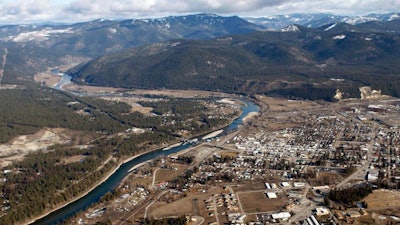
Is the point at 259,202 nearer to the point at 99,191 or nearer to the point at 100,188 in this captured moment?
the point at 99,191

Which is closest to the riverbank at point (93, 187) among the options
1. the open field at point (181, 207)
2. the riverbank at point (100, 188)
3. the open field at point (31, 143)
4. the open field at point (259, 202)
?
the riverbank at point (100, 188)

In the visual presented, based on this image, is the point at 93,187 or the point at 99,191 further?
the point at 93,187

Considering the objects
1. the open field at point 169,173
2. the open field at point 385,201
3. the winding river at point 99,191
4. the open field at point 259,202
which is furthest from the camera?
the open field at point 169,173

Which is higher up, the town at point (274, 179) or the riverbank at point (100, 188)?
the town at point (274, 179)

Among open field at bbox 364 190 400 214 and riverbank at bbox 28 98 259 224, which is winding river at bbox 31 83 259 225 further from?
open field at bbox 364 190 400 214

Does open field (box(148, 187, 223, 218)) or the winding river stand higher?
A: open field (box(148, 187, 223, 218))

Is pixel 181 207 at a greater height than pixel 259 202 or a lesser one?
lesser

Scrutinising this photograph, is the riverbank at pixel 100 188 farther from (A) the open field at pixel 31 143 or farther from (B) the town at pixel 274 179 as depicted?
(A) the open field at pixel 31 143

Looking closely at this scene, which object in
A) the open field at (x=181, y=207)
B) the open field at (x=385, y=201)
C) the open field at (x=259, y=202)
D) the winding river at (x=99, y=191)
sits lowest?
the winding river at (x=99, y=191)

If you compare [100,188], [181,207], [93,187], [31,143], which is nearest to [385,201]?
[181,207]

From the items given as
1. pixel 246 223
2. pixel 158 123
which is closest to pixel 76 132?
pixel 158 123

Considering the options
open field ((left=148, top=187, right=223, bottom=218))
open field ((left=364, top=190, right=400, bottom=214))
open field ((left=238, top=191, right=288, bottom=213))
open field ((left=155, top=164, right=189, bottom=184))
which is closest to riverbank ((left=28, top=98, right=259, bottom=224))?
open field ((left=155, top=164, right=189, bottom=184))

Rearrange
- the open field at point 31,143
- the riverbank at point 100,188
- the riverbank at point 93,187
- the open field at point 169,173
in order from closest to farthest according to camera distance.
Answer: the riverbank at point 93,187 < the riverbank at point 100,188 < the open field at point 169,173 < the open field at point 31,143
